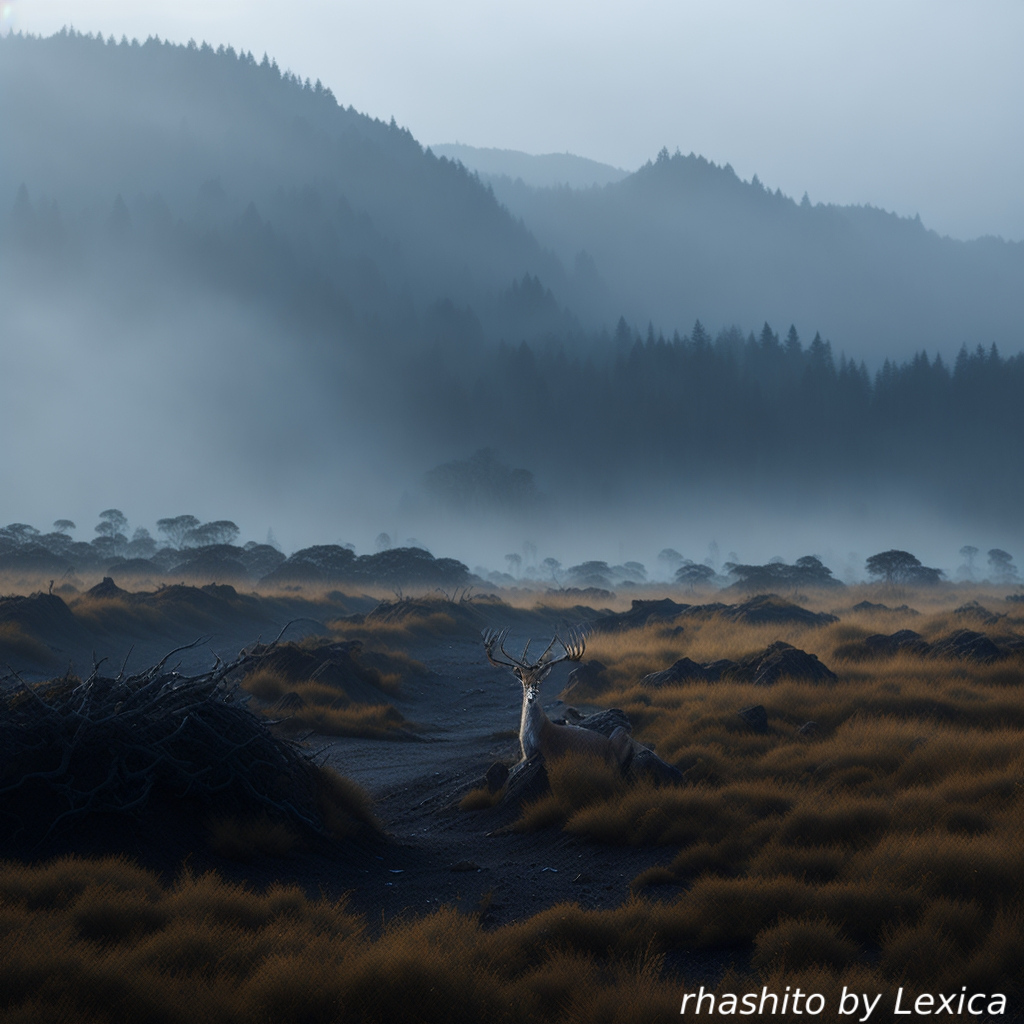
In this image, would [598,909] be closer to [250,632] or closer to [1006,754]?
[1006,754]

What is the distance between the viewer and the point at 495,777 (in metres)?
9.97

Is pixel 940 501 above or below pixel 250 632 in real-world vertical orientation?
above

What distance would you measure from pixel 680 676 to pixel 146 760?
36.5ft

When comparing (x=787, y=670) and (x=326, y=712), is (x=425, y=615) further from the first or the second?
(x=787, y=670)

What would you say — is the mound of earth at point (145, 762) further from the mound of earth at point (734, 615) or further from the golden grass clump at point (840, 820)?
the mound of earth at point (734, 615)

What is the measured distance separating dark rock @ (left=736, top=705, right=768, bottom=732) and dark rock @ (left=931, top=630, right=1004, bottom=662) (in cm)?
643

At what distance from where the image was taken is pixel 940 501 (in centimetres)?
14038

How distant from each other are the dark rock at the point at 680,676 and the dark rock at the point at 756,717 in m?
3.83

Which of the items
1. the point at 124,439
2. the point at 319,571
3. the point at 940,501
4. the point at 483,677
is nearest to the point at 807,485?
the point at 940,501

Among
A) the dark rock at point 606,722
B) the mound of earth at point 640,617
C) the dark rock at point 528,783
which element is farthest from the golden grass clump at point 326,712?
the mound of earth at point 640,617

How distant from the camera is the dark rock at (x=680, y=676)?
15672 mm

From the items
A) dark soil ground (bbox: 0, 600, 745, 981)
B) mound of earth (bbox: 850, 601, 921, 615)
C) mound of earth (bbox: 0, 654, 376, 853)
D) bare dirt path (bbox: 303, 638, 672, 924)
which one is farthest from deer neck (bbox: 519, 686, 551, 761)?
mound of earth (bbox: 850, 601, 921, 615)

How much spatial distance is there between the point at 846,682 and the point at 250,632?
20120 mm

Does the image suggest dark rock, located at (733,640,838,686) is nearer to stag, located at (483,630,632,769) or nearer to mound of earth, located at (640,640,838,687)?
mound of earth, located at (640,640,838,687)
